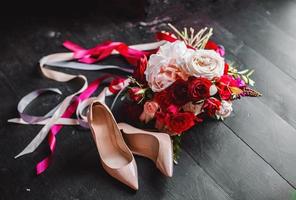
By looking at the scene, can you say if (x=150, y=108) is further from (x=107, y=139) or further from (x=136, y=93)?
(x=107, y=139)

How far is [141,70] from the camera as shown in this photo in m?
1.01

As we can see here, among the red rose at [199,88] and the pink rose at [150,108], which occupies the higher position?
the red rose at [199,88]

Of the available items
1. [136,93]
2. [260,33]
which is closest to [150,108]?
[136,93]

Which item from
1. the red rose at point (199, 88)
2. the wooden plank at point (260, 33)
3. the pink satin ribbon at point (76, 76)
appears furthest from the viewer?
the wooden plank at point (260, 33)

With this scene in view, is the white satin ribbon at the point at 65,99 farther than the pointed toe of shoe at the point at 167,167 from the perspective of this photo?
Yes

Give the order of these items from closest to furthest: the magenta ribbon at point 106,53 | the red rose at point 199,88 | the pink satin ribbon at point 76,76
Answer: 1. the red rose at point 199,88
2. the pink satin ribbon at point 76,76
3. the magenta ribbon at point 106,53

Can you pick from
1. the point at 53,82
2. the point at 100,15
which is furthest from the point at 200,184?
the point at 100,15

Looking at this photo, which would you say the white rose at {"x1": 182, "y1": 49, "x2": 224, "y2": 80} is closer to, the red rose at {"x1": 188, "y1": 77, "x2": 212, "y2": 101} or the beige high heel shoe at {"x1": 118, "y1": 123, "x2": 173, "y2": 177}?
the red rose at {"x1": 188, "y1": 77, "x2": 212, "y2": 101}

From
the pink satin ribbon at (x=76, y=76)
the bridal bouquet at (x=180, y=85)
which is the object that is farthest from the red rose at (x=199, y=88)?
the pink satin ribbon at (x=76, y=76)

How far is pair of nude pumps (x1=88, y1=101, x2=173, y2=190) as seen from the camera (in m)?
0.97

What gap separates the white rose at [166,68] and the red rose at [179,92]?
1 centimetres

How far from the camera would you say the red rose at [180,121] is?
0.96 meters

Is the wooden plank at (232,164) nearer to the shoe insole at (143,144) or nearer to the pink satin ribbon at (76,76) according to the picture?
the shoe insole at (143,144)

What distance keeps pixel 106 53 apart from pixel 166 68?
0.42m
